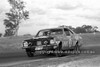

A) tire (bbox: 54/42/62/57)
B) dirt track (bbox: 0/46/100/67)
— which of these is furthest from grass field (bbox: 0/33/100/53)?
A: dirt track (bbox: 0/46/100/67)

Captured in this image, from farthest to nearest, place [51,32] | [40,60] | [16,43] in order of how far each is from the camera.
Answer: [16,43], [51,32], [40,60]

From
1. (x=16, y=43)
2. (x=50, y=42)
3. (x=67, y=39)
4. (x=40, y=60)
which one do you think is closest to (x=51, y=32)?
(x=67, y=39)

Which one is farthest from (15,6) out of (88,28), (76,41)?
(76,41)

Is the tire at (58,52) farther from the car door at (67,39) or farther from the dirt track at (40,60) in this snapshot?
the car door at (67,39)

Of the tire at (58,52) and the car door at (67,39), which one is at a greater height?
the car door at (67,39)

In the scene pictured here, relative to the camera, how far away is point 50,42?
1145 cm

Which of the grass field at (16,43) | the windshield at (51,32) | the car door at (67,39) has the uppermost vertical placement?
the windshield at (51,32)

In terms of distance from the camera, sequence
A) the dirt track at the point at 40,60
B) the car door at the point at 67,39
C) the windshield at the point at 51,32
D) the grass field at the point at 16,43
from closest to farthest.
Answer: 1. the dirt track at the point at 40,60
2. the car door at the point at 67,39
3. the windshield at the point at 51,32
4. the grass field at the point at 16,43

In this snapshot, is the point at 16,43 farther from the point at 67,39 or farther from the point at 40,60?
the point at 40,60

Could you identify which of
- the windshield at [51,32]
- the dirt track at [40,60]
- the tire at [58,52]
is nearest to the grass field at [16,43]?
the windshield at [51,32]

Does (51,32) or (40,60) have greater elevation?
(51,32)

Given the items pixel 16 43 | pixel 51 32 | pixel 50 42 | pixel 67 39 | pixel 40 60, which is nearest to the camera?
pixel 40 60

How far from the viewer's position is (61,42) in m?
11.8

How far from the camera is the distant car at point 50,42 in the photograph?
11437 mm
